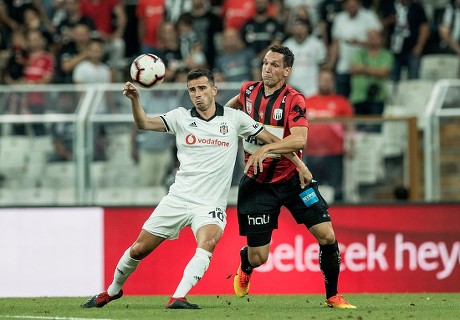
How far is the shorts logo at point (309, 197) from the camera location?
9664 millimetres

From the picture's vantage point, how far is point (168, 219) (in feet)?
30.6

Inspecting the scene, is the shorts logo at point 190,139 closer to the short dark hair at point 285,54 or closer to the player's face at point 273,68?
the player's face at point 273,68

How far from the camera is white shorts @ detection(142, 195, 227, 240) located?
9273mm

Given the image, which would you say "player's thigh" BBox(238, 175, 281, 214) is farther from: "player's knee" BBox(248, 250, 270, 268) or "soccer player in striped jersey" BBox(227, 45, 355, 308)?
"player's knee" BBox(248, 250, 270, 268)

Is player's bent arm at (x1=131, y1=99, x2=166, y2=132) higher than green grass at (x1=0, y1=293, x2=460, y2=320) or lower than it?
higher

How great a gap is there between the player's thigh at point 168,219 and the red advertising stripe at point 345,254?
332 centimetres

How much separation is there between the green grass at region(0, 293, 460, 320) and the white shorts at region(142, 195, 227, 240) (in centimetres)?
68

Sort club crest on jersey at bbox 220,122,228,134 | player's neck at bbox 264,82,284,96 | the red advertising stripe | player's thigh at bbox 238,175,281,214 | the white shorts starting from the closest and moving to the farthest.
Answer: the white shorts < club crest on jersey at bbox 220,122,228,134 < player's neck at bbox 264,82,284,96 < player's thigh at bbox 238,175,281,214 < the red advertising stripe

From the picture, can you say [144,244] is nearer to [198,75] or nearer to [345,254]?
[198,75]

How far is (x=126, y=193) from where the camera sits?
1358 centimetres

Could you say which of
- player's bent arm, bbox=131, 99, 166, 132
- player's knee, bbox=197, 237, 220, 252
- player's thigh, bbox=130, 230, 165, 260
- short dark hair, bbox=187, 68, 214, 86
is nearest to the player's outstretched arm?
player's bent arm, bbox=131, 99, 166, 132

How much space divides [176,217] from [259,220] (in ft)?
3.11

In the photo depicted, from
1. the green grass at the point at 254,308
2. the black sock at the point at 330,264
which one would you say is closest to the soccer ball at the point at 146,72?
the green grass at the point at 254,308

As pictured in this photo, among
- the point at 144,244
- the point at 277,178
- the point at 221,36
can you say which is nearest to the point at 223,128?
the point at 277,178
